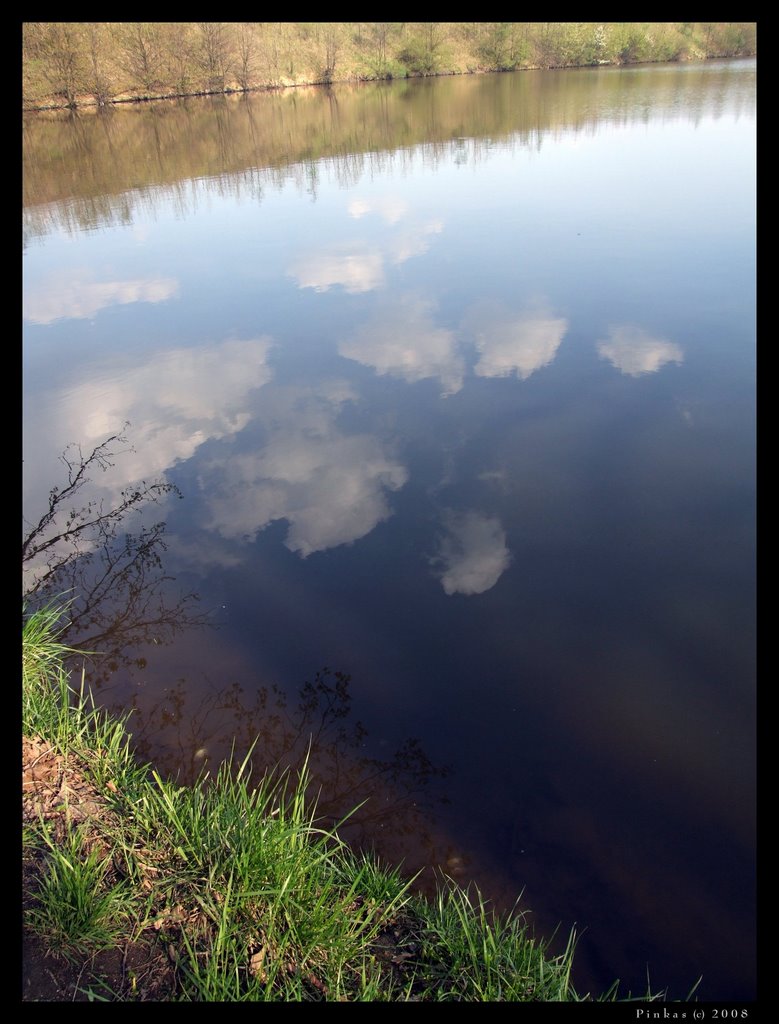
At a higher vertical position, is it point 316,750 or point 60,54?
point 60,54

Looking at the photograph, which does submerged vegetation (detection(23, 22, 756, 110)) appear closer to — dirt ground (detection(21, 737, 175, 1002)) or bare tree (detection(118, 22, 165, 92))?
bare tree (detection(118, 22, 165, 92))

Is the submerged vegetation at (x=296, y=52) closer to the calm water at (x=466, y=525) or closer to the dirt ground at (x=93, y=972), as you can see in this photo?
the calm water at (x=466, y=525)

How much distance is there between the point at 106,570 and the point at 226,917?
331cm

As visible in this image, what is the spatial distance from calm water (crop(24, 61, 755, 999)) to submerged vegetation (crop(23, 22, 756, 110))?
22.1 meters

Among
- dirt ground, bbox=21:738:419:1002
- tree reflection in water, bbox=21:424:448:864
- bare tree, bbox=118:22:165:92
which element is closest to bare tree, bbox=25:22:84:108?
bare tree, bbox=118:22:165:92

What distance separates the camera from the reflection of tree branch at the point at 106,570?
15.1 ft

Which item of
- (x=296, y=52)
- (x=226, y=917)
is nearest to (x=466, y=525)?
(x=226, y=917)

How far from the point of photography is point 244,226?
45.4 ft

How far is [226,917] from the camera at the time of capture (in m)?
2.42

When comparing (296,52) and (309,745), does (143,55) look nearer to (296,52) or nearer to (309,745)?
(296,52)

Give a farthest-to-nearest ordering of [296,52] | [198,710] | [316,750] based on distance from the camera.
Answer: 1. [296,52]
2. [198,710]
3. [316,750]
